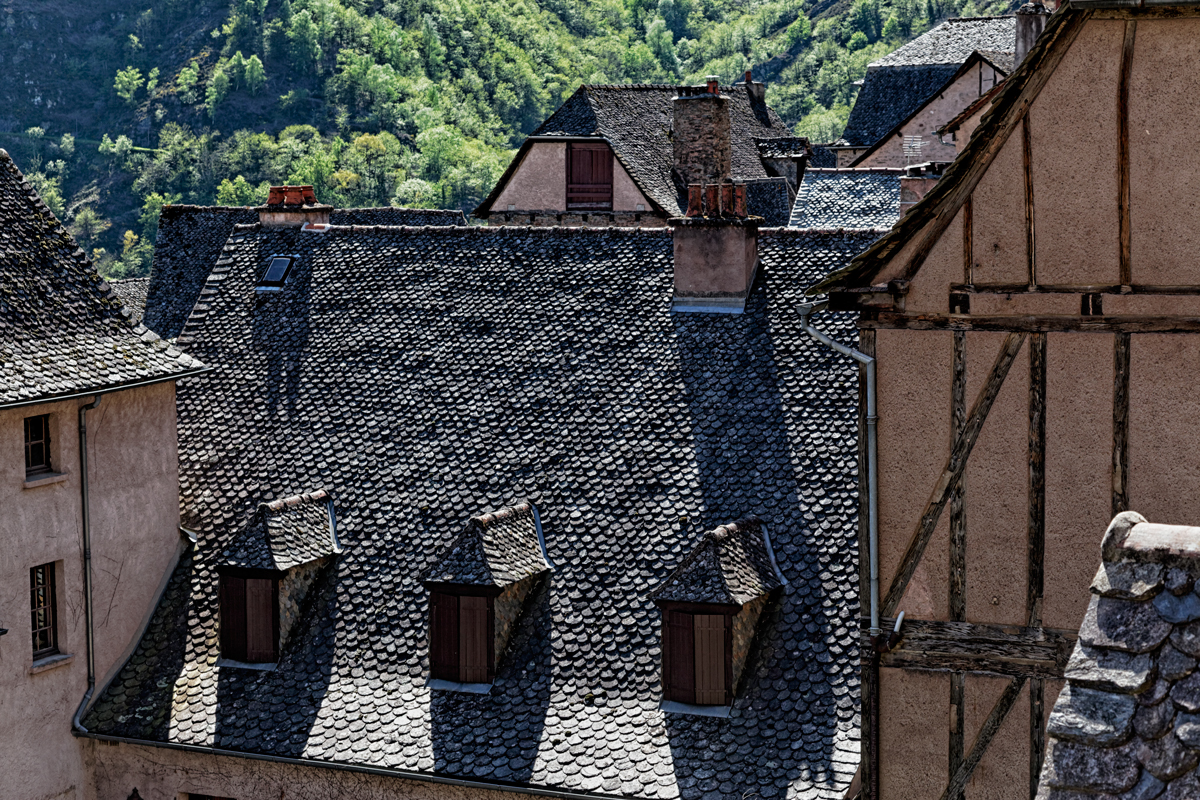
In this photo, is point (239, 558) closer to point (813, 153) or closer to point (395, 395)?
point (395, 395)

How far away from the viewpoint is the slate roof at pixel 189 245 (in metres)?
39.2

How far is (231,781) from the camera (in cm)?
1938

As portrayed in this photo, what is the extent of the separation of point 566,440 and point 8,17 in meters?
129

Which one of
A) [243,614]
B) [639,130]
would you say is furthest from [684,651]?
[639,130]

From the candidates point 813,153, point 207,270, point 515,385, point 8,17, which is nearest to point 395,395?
point 515,385

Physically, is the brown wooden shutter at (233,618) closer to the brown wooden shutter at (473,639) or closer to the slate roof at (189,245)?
the brown wooden shutter at (473,639)

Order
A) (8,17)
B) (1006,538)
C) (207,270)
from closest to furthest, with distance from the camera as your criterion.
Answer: (1006,538)
(207,270)
(8,17)

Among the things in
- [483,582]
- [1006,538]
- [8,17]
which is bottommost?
[483,582]

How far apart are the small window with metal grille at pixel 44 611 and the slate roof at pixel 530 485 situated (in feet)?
3.67

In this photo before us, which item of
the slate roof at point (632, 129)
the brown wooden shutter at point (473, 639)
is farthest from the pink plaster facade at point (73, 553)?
the slate roof at point (632, 129)

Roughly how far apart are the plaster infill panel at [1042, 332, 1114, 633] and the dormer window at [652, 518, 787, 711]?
5332 mm

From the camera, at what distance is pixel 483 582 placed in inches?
738

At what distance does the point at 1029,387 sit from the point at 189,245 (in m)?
32.2

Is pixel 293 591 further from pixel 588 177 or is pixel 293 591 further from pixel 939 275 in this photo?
pixel 588 177
